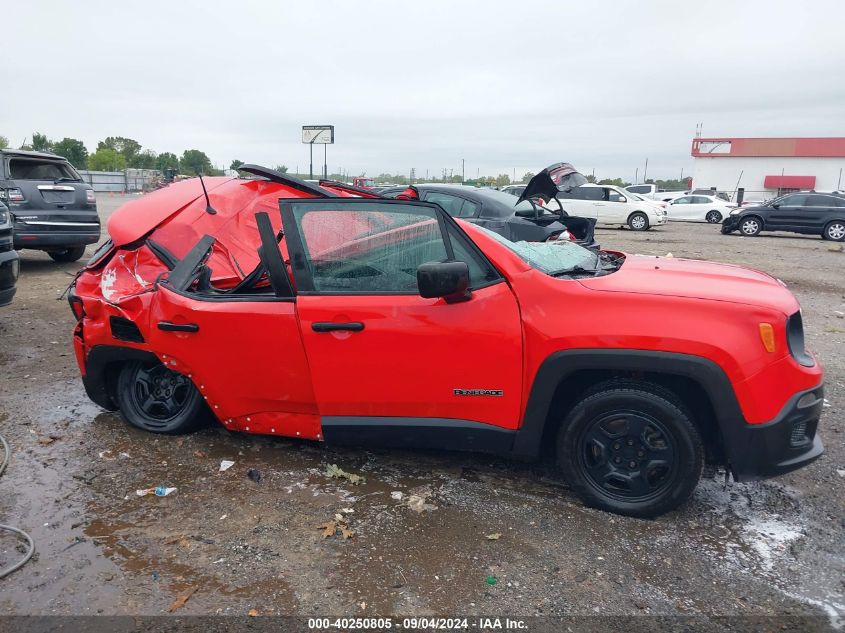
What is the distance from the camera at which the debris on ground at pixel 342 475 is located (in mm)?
3650

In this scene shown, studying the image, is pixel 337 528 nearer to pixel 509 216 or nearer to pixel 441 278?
pixel 441 278

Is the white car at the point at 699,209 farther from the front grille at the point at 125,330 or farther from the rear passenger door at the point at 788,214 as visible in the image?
the front grille at the point at 125,330

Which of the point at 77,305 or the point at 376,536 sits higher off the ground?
the point at 77,305

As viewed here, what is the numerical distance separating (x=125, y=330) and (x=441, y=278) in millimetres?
2189

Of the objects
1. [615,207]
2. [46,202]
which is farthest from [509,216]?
[615,207]

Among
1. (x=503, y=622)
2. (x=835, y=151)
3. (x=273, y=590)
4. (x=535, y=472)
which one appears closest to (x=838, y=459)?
(x=535, y=472)

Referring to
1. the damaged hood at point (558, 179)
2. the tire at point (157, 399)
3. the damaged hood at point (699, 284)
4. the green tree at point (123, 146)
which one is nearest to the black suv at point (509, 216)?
the damaged hood at point (558, 179)

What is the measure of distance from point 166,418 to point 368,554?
2023 mm

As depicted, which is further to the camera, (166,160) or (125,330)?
(166,160)

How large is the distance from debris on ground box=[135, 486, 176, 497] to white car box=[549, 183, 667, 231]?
20.9 meters

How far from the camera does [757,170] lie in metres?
54.2

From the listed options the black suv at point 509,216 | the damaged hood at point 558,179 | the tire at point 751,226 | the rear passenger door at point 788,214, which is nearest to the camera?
the damaged hood at point 558,179

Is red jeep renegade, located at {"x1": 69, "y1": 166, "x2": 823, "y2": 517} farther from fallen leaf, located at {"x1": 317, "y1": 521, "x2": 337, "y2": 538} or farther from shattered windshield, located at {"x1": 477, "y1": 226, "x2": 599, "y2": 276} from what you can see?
fallen leaf, located at {"x1": 317, "y1": 521, "x2": 337, "y2": 538}

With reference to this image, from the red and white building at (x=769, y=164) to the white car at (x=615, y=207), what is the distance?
33442 mm
